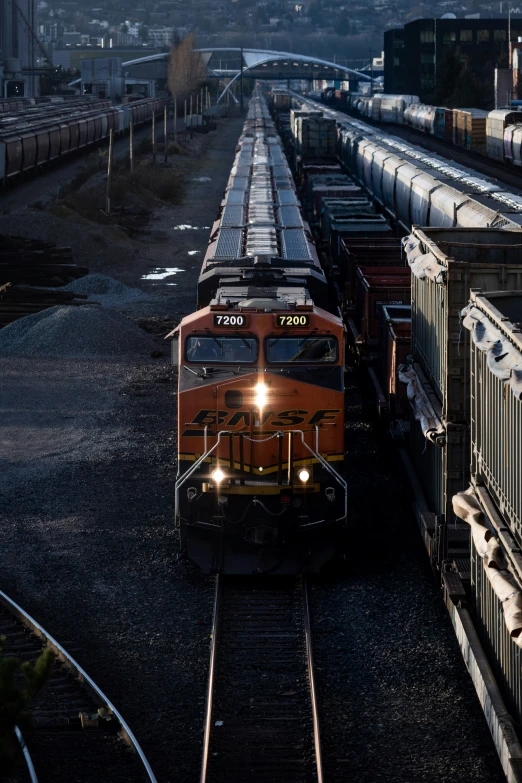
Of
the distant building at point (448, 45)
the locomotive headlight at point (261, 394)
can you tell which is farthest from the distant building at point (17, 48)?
A: the locomotive headlight at point (261, 394)

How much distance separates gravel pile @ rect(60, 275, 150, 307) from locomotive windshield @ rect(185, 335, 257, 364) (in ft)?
68.7

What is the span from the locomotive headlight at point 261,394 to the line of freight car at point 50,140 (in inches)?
1938

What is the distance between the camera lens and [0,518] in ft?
57.0

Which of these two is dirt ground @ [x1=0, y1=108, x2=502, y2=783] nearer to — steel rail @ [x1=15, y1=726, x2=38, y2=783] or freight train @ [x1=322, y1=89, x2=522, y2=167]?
steel rail @ [x1=15, y1=726, x2=38, y2=783]

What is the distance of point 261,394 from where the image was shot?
47.4 ft

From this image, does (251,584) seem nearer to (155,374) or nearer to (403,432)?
(403,432)

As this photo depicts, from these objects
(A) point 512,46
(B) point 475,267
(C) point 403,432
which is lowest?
(C) point 403,432

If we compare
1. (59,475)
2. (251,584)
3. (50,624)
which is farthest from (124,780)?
(59,475)

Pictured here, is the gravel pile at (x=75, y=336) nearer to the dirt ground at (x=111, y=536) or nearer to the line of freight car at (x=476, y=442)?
the dirt ground at (x=111, y=536)

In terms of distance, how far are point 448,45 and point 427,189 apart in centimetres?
12107

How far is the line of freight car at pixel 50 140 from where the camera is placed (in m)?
62.7

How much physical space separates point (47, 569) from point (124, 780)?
17.8 feet

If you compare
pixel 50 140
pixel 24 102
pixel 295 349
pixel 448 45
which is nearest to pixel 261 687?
pixel 295 349

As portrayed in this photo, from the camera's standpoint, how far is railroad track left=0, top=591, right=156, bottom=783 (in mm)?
10464
